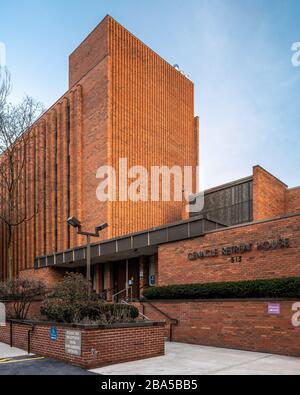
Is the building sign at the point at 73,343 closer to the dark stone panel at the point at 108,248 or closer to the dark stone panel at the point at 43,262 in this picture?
the dark stone panel at the point at 108,248

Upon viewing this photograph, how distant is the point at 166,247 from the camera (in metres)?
19.4

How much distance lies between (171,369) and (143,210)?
2216 cm

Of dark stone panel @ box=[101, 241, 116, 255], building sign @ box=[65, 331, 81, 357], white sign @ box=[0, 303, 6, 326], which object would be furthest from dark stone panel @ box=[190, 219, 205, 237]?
white sign @ box=[0, 303, 6, 326]

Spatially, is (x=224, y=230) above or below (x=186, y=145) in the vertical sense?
below

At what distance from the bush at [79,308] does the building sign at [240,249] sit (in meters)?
Answer: 4.73

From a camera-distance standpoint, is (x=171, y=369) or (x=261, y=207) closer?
(x=171, y=369)

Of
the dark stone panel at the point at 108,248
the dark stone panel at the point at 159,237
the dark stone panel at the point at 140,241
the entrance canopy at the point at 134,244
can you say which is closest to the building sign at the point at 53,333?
the entrance canopy at the point at 134,244

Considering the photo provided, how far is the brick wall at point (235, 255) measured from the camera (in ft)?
47.3

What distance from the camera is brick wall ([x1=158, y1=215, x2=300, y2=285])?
1441cm

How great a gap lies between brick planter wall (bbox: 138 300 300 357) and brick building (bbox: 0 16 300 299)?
1684 mm

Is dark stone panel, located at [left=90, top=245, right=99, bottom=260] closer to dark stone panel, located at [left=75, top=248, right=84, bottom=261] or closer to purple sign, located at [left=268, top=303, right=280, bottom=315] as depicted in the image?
dark stone panel, located at [left=75, top=248, right=84, bottom=261]

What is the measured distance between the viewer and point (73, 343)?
35.8 ft
